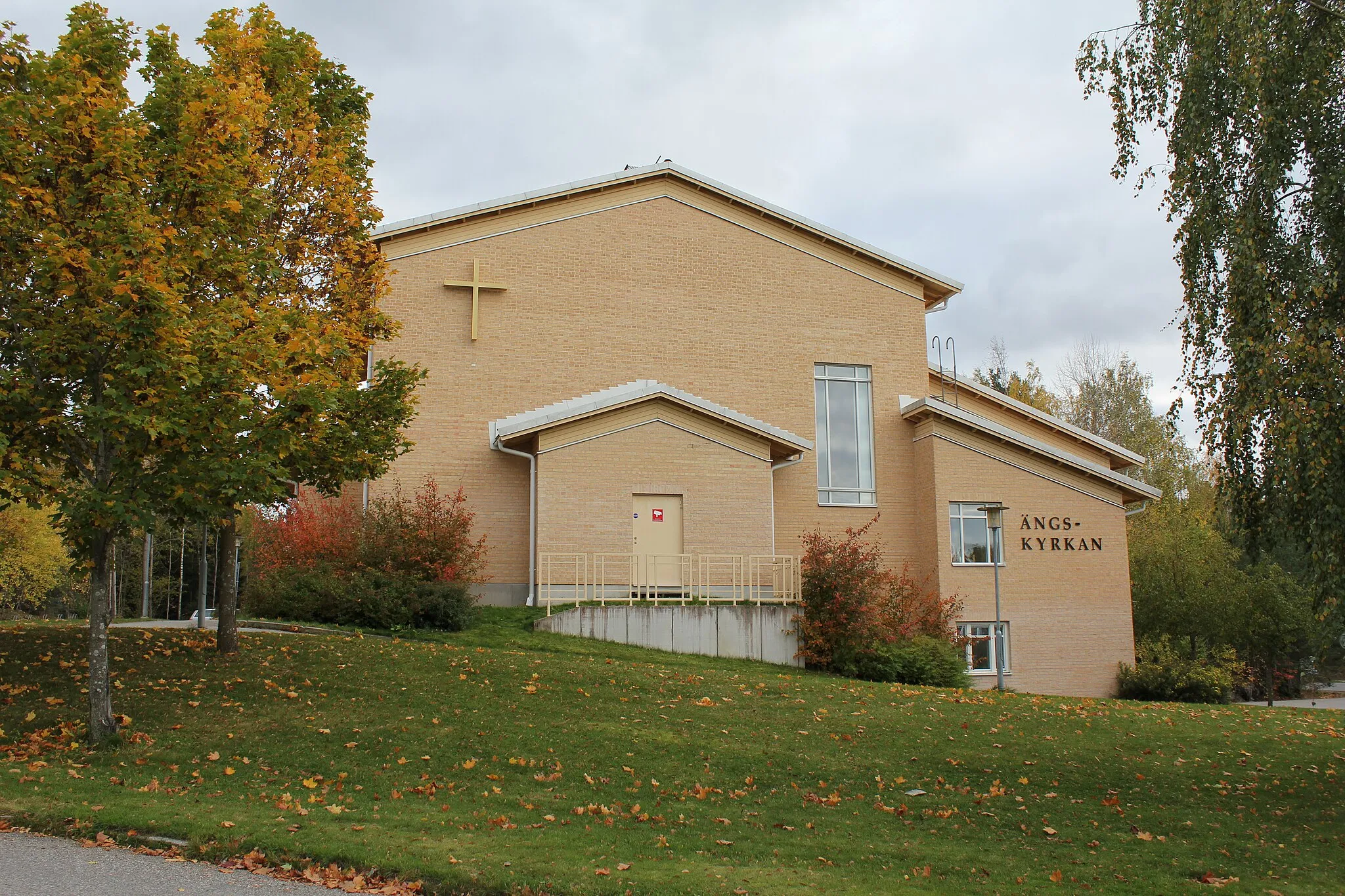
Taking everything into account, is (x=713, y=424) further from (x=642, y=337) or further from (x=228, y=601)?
(x=228, y=601)

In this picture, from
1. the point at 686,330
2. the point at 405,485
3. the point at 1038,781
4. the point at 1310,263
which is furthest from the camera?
the point at 686,330

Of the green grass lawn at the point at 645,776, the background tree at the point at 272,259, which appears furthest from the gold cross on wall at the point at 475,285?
the green grass lawn at the point at 645,776

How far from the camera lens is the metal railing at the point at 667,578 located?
2308cm

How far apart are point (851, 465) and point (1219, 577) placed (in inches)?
509

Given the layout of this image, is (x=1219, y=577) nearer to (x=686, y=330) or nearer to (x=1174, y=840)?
(x=686, y=330)

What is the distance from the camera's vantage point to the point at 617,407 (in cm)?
Answer: 2427

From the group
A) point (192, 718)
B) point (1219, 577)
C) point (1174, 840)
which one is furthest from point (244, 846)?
point (1219, 577)

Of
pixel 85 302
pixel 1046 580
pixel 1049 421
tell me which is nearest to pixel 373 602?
pixel 85 302

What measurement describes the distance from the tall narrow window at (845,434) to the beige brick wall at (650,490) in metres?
3.45

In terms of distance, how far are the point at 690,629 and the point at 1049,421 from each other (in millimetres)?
13633

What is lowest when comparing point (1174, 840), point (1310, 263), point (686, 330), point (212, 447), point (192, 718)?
point (1174, 840)

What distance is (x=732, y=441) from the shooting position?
25.1 metres

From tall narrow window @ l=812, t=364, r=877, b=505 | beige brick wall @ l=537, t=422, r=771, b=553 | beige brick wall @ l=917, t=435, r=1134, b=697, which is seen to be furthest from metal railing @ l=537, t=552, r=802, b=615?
beige brick wall @ l=917, t=435, r=1134, b=697

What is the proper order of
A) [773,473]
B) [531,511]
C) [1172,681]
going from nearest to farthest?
[531,511], [1172,681], [773,473]
